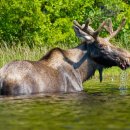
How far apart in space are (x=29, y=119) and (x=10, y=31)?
21.8 metres

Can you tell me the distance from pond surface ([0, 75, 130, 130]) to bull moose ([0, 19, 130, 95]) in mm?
702

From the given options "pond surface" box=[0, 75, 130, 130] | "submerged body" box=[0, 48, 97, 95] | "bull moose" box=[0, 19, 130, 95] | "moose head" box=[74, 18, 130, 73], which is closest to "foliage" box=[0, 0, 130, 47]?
"bull moose" box=[0, 19, 130, 95]

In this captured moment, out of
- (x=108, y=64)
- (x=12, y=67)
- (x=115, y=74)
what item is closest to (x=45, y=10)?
(x=115, y=74)

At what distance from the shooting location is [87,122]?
836 centimetres

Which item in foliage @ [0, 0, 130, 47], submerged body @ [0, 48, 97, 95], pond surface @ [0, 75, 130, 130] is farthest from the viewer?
foliage @ [0, 0, 130, 47]

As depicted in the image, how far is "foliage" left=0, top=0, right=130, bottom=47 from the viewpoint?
95.8 feet

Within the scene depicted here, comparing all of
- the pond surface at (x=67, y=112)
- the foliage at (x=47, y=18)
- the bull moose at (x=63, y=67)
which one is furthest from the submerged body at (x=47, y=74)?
the foliage at (x=47, y=18)

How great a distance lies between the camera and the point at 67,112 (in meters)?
9.61

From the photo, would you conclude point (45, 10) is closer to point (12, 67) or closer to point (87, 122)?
point (12, 67)

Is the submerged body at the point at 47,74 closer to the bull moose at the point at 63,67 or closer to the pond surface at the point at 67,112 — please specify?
the bull moose at the point at 63,67

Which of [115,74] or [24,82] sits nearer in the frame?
[24,82]

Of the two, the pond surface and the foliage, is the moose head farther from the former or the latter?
the foliage

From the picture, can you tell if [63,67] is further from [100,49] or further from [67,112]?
[67,112]

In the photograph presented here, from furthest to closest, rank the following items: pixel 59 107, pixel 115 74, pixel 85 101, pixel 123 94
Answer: pixel 115 74 < pixel 123 94 < pixel 85 101 < pixel 59 107
